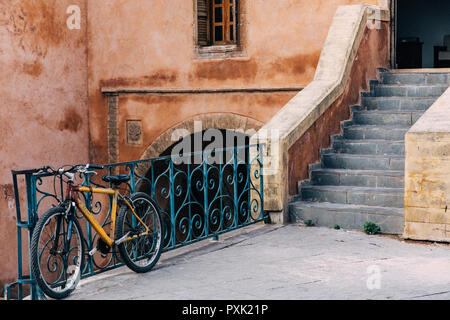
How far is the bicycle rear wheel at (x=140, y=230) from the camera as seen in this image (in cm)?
531

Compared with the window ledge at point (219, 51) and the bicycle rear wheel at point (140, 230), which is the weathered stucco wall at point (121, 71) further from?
the bicycle rear wheel at point (140, 230)

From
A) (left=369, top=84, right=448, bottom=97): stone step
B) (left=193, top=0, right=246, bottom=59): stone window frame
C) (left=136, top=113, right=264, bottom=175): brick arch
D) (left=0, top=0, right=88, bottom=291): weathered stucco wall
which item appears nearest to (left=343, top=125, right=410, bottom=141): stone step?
(left=369, top=84, right=448, bottom=97): stone step

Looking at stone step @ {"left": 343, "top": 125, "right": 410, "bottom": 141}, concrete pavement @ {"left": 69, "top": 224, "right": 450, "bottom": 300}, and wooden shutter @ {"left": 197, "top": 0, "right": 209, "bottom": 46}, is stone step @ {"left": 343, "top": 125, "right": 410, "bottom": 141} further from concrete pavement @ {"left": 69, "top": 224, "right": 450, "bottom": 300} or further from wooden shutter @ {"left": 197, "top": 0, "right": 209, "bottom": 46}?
wooden shutter @ {"left": 197, "top": 0, "right": 209, "bottom": 46}

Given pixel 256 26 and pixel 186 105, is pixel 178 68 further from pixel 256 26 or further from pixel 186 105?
pixel 256 26

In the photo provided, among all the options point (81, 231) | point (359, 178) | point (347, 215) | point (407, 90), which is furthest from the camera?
point (407, 90)

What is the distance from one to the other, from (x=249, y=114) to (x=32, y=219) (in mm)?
7430

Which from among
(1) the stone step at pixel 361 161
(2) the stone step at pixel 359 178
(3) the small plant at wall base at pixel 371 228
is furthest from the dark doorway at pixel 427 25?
(3) the small plant at wall base at pixel 371 228

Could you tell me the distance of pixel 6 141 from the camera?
41.4ft

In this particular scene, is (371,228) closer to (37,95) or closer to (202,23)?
(202,23)

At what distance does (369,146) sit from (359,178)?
658 millimetres

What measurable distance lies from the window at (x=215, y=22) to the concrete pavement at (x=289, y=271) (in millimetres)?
6657

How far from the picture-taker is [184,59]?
42.0 ft

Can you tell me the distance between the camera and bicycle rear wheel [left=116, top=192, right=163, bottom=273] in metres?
5.31

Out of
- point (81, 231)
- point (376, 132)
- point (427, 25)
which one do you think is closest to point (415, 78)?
point (376, 132)
